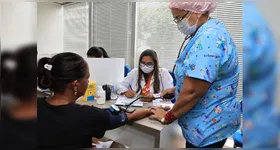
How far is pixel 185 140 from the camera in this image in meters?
0.82

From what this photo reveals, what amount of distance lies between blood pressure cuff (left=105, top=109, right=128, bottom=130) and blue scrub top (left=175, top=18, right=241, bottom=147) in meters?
0.28

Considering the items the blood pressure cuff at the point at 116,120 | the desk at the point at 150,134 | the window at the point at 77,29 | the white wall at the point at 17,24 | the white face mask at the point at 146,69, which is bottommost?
the desk at the point at 150,134

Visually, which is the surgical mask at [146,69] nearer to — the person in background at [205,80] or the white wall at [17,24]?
the person in background at [205,80]

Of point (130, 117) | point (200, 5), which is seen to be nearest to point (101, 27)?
point (130, 117)

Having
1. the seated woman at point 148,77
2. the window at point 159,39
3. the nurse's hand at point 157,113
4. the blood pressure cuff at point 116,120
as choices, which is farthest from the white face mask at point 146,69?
the blood pressure cuff at point 116,120

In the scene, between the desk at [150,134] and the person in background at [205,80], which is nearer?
the person in background at [205,80]

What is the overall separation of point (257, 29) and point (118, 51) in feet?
6.79

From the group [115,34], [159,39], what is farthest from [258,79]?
[115,34]

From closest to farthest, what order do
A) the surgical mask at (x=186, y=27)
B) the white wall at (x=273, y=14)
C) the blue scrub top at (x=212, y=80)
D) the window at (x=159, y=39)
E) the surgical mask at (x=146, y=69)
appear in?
the white wall at (x=273, y=14) → the blue scrub top at (x=212, y=80) → the surgical mask at (x=186, y=27) → the surgical mask at (x=146, y=69) → the window at (x=159, y=39)

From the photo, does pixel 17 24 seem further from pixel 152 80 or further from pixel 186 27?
pixel 152 80

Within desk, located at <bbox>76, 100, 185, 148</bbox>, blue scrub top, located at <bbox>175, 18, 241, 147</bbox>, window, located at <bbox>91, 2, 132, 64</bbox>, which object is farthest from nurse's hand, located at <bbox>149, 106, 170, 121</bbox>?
window, located at <bbox>91, 2, 132, 64</bbox>

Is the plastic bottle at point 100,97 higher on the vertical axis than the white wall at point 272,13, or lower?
lower

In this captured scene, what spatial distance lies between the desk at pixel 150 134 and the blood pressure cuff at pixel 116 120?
0.07 meters

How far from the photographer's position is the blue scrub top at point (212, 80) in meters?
0.69
